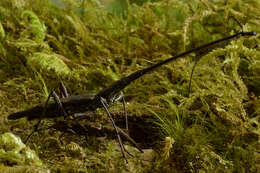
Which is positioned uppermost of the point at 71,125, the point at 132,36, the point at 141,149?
the point at 132,36

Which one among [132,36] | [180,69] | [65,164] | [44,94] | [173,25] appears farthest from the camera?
[173,25]

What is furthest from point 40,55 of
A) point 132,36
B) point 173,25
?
point 173,25

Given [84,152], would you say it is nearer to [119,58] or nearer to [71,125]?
[71,125]

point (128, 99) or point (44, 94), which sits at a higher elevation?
point (44, 94)

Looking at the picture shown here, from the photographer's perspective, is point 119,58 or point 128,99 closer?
point 128,99

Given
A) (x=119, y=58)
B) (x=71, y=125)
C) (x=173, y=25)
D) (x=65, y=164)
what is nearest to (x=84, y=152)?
(x=65, y=164)

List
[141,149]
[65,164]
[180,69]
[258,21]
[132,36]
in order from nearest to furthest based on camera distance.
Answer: [65,164] < [141,149] < [180,69] < [258,21] < [132,36]
